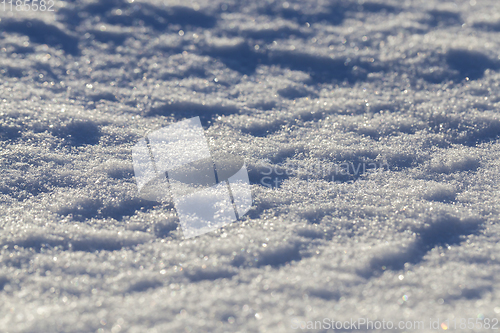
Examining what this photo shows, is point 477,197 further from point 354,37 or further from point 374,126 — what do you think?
point 354,37

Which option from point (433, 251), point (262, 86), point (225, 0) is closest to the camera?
point (433, 251)

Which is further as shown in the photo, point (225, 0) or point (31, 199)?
point (225, 0)

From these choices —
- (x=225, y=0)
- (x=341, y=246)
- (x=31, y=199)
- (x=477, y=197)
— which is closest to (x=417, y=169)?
Result: (x=477, y=197)

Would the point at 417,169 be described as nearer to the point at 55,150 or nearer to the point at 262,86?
the point at 262,86

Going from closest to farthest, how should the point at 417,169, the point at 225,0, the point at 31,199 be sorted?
the point at 31,199, the point at 417,169, the point at 225,0

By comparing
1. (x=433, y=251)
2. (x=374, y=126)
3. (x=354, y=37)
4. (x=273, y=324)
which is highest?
(x=354, y=37)

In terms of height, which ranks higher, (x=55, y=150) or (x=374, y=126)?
(x=374, y=126)

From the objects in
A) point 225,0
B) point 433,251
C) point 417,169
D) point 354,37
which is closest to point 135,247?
point 433,251
